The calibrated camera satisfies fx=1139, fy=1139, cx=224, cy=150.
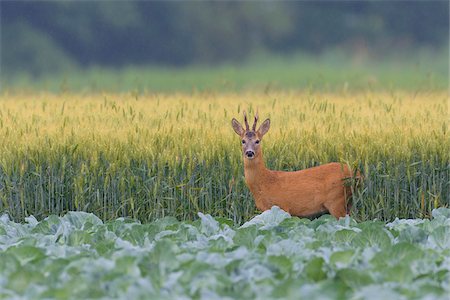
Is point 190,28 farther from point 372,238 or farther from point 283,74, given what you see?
point 372,238

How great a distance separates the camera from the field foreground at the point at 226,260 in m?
6.48

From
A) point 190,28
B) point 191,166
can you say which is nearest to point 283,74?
point 190,28

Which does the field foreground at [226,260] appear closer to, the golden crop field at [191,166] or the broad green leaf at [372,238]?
the broad green leaf at [372,238]

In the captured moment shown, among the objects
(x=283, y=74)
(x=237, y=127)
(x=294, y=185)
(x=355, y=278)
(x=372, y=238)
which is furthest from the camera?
(x=283, y=74)

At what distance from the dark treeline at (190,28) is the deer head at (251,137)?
1336 cm

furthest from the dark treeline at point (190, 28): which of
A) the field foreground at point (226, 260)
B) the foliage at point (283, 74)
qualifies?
the field foreground at point (226, 260)

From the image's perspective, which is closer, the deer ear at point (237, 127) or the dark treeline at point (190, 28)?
the deer ear at point (237, 127)

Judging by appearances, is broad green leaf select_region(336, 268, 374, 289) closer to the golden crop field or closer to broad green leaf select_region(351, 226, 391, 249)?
broad green leaf select_region(351, 226, 391, 249)

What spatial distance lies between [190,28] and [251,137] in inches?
611

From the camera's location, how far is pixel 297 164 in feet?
34.3

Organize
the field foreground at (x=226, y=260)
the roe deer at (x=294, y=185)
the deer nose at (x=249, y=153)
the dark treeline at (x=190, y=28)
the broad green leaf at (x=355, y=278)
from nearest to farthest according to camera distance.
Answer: the field foreground at (x=226, y=260), the broad green leaf at (x=355, y=278), the deer nose at (x=249, y=153), the roe deer at (x=294, y=185), the dark treeline at (x=190, y=28)

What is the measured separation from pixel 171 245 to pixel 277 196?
2.69 metres

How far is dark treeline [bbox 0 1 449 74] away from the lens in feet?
78.8

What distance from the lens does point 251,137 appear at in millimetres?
9695
